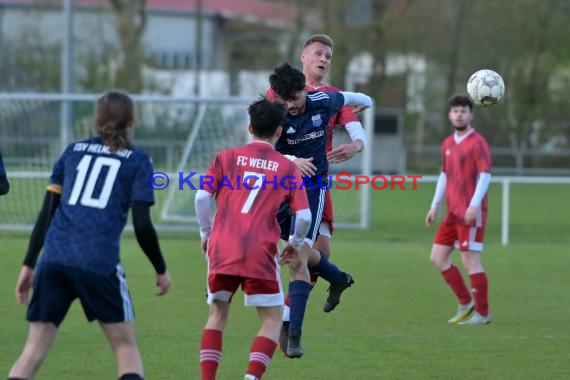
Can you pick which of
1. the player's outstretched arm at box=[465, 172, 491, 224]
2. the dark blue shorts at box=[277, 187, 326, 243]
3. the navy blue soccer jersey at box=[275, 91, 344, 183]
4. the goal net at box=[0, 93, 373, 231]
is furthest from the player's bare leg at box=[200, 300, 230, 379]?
the goal net at box=[0, 93, 373, 231]

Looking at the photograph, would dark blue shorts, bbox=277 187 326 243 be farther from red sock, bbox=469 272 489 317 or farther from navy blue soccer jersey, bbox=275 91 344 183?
red sock, bbox=469 272 489 317

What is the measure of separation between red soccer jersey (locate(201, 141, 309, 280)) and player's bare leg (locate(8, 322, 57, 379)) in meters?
1.05

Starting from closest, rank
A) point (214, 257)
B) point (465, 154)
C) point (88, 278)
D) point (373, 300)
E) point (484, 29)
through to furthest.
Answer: point (88, 278)
point (214, 257)
point (465, 154)
point (373, 300)
point (484, 29)

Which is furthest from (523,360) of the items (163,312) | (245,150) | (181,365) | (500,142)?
(500,142)

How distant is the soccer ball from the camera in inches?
344

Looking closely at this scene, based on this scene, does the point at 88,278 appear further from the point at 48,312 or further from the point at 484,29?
the point at 484,29

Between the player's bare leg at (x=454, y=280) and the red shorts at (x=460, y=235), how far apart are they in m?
0.07

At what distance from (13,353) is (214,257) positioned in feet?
7.30

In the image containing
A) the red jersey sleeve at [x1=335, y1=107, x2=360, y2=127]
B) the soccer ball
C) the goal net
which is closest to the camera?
the red jersey sleeve at [x1=335, y1=107, x2=360, y2=127]

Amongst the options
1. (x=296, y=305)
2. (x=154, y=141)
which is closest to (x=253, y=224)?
(x=296, y=305)

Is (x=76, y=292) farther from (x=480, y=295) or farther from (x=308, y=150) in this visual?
(x=480, y=295)

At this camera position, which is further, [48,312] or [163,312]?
[163,312]

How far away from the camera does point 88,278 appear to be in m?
4.94

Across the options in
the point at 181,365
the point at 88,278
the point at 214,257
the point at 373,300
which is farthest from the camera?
the point at 373,300
